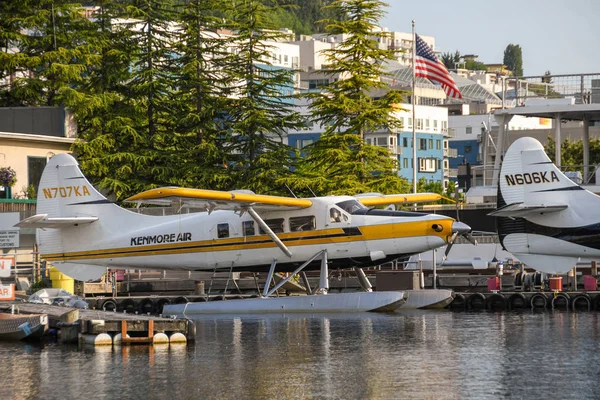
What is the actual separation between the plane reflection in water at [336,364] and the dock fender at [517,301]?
3141mm

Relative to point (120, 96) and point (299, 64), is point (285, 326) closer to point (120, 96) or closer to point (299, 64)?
point (120, 96)

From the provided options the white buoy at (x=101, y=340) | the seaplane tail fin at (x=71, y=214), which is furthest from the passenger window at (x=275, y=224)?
the white buoy at (x=101, y=340)

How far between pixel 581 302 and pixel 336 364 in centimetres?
1110

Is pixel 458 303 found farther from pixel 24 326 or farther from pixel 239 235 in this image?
pixel 24 326

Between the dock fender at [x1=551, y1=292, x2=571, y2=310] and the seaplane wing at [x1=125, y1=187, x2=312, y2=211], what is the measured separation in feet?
22.2

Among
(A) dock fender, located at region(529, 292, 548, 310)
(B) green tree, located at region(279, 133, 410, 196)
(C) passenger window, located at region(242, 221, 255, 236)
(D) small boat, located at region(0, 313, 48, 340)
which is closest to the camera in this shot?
(D) small boat, located at region(0, 313, 48, 340)

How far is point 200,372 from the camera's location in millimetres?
17562

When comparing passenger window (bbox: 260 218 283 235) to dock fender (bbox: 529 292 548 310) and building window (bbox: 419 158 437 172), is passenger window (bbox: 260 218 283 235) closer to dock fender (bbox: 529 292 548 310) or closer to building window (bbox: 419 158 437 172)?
dock fender (bbox: 529 292 548 310)

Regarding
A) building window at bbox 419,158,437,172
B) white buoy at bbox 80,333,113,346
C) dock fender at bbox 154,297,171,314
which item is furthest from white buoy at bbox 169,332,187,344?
building window at bbox 419,158,437,172

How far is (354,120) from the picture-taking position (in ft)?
146

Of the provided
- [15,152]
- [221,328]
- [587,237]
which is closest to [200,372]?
[221,328]

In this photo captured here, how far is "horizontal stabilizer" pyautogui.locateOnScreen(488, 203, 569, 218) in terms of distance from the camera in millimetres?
26609

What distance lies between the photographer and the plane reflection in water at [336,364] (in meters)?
15.8

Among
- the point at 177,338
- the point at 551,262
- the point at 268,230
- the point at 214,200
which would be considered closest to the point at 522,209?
the point at 551,262
